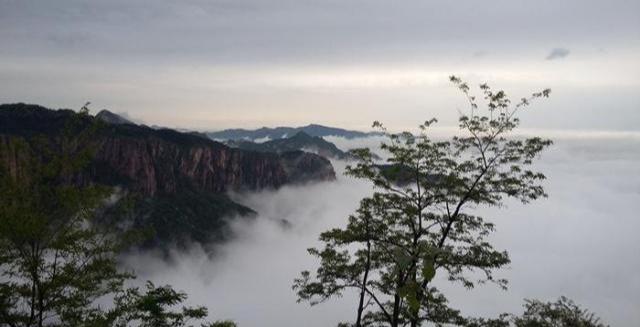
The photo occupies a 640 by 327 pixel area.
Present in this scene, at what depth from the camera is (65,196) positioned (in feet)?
58.3

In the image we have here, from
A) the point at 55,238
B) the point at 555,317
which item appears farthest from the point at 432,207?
the point at 55,238

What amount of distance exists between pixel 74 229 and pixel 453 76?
17334 mm

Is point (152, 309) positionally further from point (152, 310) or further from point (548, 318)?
point (548, 318)

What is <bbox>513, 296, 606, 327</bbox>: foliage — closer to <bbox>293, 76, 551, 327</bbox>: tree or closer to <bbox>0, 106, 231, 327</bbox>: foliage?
<bbox>293, 76, 551, 327</bbox>: tree

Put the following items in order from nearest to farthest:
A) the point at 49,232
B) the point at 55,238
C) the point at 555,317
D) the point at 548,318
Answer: the point at 49,232
the point at 55,238
the point at 555,317
the point at 548,318

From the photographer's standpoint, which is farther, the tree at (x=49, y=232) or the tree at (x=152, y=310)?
the tree at (x=152, y=310)

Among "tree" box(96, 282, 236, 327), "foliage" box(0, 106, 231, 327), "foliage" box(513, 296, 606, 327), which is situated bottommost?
"foliage" box(513, 296, 606, 327)

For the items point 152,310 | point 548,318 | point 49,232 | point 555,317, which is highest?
point 49,232

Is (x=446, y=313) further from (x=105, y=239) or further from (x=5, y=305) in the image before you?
(x=5, y=305)

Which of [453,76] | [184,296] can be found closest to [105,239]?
[184,296]

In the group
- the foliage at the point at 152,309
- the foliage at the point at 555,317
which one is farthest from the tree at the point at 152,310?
the foliage at the point at 555,317

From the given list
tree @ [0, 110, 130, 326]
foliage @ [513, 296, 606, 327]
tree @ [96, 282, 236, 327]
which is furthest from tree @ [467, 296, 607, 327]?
tree @ [0, 110, 130, 326]

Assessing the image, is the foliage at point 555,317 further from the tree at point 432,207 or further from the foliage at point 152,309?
the foliage at point 152,309

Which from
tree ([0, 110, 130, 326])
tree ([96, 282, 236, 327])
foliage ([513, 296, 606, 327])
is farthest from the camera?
foliage ([513, 296, 606, 327])
